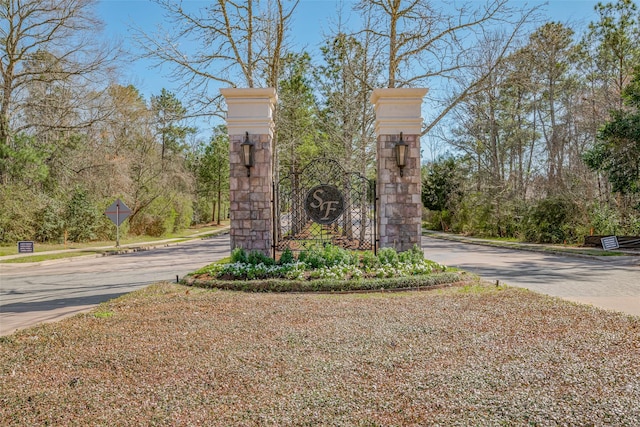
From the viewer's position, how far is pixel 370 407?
2.62 metres

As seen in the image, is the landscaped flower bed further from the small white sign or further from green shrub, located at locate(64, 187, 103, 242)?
green shrub, located at locate(64, 187, 103, 242)

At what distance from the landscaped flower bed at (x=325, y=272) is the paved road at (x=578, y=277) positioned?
183cm

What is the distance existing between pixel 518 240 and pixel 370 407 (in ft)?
64.5

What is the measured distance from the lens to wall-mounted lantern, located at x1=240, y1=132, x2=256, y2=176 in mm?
8125

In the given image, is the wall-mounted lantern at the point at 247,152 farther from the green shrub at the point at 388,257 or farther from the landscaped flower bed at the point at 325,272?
the green shrub at the point at 388,257

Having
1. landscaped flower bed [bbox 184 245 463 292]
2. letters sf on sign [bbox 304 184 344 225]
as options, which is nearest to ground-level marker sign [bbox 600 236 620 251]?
landscaped flower bed [bbox 184 245 463 292]

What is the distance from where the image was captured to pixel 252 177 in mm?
8305

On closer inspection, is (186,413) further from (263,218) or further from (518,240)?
(518,240)

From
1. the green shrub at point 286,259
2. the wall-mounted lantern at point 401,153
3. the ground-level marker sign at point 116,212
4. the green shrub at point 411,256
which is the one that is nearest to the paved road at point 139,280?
the green shrub at point 411,256

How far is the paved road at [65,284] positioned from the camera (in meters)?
5.81

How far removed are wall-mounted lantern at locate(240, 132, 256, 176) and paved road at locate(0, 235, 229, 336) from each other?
3029 mm

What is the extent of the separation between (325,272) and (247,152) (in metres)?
2.91

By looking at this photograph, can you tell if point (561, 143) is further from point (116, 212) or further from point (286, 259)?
point (116, 212)

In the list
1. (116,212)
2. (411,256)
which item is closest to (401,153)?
(411,256)
